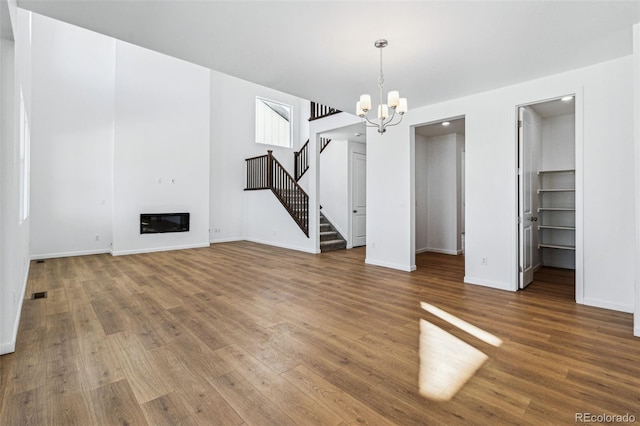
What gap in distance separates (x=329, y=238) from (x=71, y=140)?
6.15 meters

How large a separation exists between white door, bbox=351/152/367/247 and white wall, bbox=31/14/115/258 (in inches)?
226

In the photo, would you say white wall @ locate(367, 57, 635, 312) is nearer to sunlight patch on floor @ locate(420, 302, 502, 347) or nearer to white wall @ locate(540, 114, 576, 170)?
sunlight patch on floor @ locate(420, 302, 502, 347)

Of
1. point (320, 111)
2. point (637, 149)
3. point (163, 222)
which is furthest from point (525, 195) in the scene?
point (163, 222)

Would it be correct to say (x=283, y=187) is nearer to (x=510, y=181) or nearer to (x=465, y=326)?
(x=510, y=181)

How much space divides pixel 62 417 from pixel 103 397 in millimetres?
199

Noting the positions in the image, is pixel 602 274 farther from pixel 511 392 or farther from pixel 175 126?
pixel 175 126

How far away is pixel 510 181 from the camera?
411 centimetres

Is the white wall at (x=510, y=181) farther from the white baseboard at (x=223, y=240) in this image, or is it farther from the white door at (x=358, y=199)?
the white baseboard at (x=223, y=240)

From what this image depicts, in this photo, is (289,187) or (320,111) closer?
(320,111)

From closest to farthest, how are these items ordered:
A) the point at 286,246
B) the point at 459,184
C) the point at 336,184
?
the point at 459,184 → the point at 286,246 → the point at 336,184

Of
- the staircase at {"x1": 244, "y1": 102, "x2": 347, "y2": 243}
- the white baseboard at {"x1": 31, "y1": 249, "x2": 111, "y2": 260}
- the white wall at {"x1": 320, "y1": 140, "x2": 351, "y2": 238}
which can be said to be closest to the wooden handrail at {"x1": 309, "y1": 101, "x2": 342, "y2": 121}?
the staircase at {"x1": 244, "y1": 102, "x2": 347, "y2": 243}

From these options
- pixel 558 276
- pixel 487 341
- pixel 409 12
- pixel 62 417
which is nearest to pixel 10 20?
pixel 62 417

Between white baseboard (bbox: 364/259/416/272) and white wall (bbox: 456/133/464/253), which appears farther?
white wall (bbox: 456/133/464/253)

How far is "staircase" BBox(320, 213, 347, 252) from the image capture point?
7416 mm
